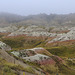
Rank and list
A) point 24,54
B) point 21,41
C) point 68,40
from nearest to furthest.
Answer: point 24,54, point 68,40, point 21,41

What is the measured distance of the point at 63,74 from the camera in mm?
18797

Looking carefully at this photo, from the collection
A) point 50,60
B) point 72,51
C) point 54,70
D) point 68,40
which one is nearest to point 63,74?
point 54,70

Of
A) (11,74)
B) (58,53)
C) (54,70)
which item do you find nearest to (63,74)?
(54,70)

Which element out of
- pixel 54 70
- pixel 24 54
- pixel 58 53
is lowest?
pixel 58 53

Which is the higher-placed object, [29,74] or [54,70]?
[29,74]

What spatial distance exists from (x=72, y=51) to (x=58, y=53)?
24.8ft

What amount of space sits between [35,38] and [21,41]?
15.0 m

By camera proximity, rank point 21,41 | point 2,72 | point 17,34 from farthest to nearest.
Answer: point 17,34
point 21,41
point 2,72

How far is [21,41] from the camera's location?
89.8m

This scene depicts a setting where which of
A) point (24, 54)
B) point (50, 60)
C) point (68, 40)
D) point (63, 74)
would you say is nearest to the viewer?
point (63, 74)

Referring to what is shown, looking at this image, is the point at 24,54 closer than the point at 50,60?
No

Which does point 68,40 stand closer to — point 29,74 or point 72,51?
point 72,51

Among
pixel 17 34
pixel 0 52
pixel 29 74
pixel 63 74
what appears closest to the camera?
pixel 29 74

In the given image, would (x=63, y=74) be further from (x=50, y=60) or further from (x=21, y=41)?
(x=21, y=41)
